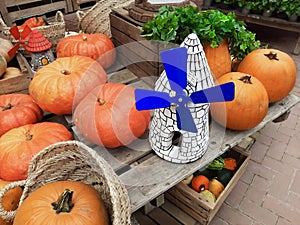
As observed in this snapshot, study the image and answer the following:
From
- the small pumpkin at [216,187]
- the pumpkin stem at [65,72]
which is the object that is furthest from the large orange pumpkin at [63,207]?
the small pumpkin at [216,187]

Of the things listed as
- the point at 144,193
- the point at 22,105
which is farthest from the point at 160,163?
the point at 22,105

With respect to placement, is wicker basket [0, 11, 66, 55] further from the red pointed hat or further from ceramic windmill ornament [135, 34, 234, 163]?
ceramic windmill ornament [135, 34, 234, 163]

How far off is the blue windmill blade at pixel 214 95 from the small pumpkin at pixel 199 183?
2.71 feet

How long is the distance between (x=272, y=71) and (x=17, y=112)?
1332 mm

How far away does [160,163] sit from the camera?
112 centimetres

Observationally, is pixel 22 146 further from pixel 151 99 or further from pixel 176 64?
pixel 176 64

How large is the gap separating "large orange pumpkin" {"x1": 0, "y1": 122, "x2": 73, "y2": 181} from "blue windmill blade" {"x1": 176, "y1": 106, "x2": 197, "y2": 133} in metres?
0.59

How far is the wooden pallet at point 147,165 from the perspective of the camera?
40.4 inches

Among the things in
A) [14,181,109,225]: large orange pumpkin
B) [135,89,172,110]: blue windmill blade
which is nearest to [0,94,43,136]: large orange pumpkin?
[14,181,109,225]: large orange pumpkin

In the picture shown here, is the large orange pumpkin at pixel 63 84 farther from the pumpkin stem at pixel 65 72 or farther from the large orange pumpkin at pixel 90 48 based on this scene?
the large orange pumpkin at pixel 90 48

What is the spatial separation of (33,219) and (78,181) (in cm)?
23

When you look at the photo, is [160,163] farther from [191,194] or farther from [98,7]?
[98,7]

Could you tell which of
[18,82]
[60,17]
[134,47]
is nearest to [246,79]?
[134,47]

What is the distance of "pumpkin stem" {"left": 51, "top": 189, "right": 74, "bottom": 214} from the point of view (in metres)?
0.85
